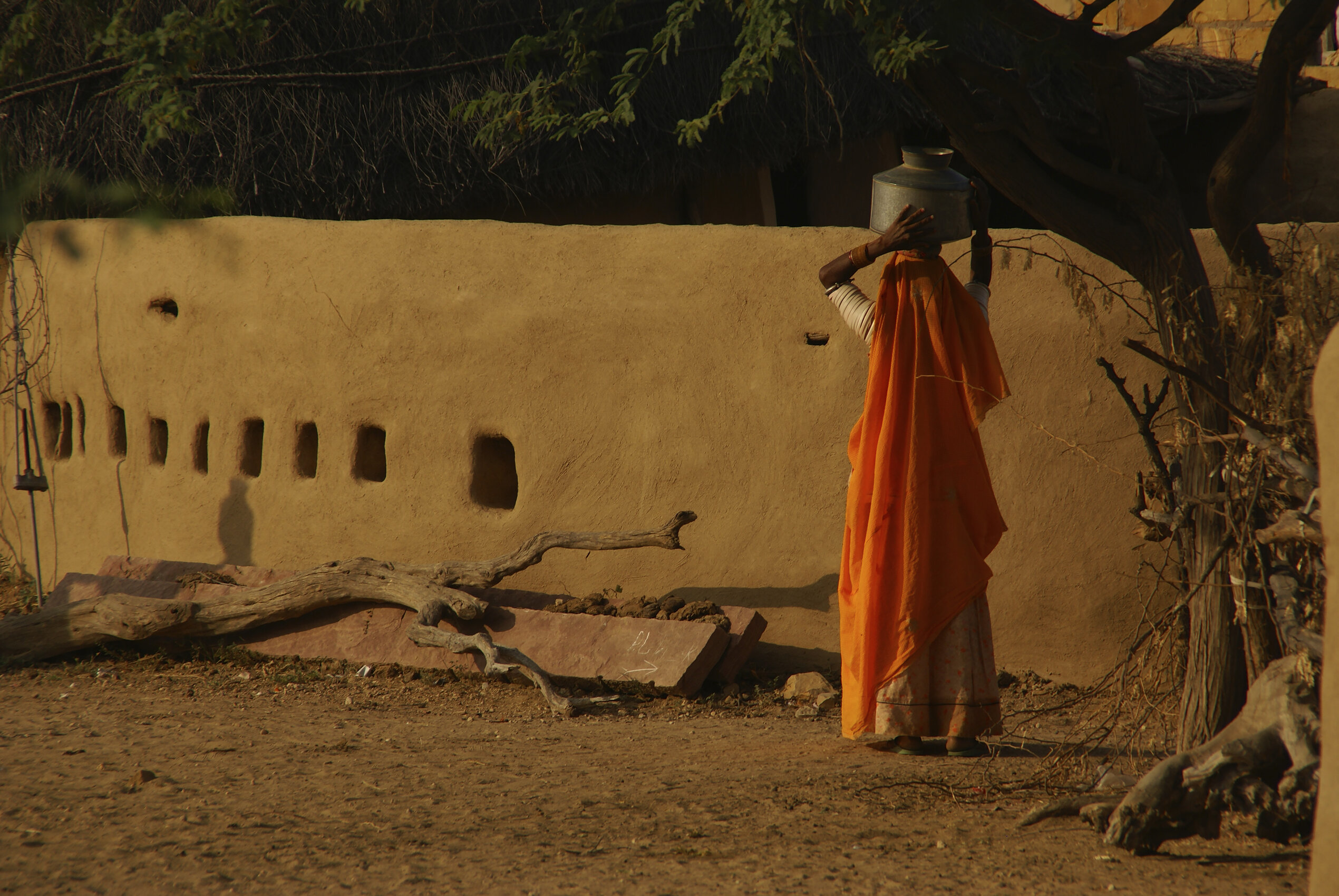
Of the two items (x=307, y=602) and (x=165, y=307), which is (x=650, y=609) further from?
(x=165, y=307)

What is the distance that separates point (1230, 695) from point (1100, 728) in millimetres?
327

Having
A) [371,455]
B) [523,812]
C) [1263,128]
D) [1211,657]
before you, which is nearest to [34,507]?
[371,455]

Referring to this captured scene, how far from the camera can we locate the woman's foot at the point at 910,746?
349cm

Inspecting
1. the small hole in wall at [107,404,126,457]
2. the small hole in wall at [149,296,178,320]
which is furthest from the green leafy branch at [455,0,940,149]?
the small hole in wall at [107,404,126,457]

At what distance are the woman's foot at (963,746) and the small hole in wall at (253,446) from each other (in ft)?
12.7

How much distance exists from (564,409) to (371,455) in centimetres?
117

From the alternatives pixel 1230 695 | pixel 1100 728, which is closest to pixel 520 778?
pixel 1100 728

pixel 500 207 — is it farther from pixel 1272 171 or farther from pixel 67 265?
pixel 1272 171

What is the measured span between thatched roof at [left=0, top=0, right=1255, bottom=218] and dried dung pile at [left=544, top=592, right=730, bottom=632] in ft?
8.80

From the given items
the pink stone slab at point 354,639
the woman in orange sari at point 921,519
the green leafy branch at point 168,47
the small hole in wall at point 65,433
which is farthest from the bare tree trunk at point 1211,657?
the small hole in wall at point 65,433

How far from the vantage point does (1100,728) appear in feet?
9.61

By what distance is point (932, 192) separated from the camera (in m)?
3.36

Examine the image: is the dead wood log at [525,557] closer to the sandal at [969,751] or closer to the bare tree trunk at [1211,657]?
the sandal at [969,751]

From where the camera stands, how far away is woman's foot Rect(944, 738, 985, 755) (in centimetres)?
341
